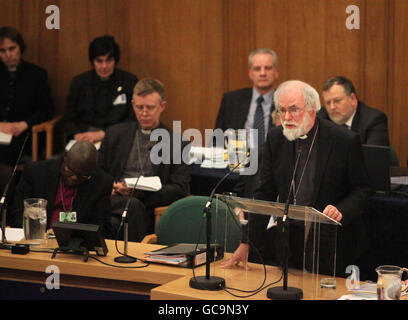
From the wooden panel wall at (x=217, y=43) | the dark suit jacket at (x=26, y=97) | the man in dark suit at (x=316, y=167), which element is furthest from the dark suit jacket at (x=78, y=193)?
the wooden panel wall at (x=217, y=43)

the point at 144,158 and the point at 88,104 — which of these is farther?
the point at 88,104

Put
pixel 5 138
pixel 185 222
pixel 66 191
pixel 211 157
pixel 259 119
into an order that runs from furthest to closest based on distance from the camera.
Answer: pixel 5 138
pixel 259 119
pixel 211 157
pixel 66 191
pixel 185 222

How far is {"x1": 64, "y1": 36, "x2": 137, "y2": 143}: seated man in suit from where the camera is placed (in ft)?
23.5

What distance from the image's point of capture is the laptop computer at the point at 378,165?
4746 mm

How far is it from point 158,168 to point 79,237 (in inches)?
69.6

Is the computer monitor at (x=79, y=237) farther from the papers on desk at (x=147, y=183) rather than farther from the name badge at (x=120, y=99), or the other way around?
the name badge at (x=120, y=99)

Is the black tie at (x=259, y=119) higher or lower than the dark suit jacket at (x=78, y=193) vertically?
higher

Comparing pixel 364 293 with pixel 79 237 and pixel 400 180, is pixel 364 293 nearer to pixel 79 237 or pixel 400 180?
pixel 79 237

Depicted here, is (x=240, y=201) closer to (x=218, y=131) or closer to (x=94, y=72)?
(x=218, y=131)

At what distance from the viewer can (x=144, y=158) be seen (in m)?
5.68

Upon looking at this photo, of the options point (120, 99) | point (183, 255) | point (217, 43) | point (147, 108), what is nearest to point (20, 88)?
point (120, 99)

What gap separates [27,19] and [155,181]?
3.70m

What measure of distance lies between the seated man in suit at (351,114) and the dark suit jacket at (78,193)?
2047 millimetres

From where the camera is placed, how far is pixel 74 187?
15.1ft
